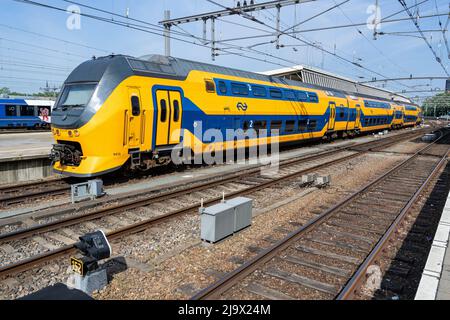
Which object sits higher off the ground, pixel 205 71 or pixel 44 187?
pixel 205 71

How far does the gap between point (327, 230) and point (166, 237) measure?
3363 mm

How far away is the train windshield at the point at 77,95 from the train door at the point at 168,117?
2073mm

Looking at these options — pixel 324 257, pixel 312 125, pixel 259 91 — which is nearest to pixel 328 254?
pixel 324 257

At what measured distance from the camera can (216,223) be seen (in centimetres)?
631

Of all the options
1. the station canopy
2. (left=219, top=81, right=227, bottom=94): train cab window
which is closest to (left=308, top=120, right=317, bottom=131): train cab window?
(left=219, top=81, right=227, bottom=94): train cab window

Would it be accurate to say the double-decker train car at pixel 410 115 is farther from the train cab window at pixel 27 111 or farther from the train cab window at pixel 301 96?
the train cab window at pixel 27 111

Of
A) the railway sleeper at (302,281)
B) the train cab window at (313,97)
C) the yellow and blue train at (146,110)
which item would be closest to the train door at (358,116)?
the train cab window at (313,97)

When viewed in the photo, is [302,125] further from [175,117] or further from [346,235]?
[346,235]

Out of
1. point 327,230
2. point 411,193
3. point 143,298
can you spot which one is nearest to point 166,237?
point 143,298

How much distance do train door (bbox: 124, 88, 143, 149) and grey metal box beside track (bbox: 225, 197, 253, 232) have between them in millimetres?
4566

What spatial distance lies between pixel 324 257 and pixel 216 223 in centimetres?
200

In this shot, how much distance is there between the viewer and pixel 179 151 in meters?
12.3

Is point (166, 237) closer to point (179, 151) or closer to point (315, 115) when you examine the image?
point (179, 151)

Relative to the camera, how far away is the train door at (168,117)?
36.3 ft
